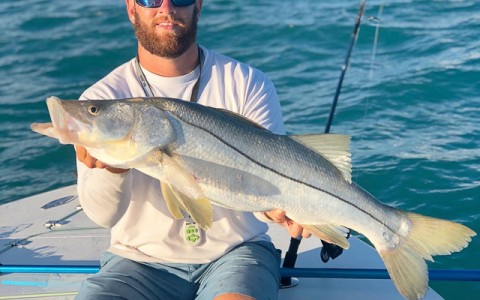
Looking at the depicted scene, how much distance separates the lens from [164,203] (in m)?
3.68

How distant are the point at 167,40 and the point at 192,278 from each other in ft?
4.06

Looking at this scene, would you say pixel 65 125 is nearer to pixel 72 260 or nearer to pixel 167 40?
pixel 167 40

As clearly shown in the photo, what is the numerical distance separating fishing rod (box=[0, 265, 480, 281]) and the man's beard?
1.32m

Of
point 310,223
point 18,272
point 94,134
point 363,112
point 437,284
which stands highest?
point 94,134

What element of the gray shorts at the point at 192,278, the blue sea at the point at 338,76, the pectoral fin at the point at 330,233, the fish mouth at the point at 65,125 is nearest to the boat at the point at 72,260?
the blue sea at the point at 338,76

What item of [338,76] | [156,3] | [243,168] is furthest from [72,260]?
[338,76]

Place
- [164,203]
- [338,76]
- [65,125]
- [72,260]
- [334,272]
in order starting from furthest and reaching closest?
1. [338,76]
2. [72,260]
3. [334,272]
4. [164,203]
5. [65,125]

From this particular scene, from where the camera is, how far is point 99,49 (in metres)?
13.2

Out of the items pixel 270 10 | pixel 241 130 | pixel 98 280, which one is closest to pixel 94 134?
pixel 241 130

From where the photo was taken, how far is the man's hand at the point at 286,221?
127 inches

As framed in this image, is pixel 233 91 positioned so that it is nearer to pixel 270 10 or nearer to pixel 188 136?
pixel 188 136

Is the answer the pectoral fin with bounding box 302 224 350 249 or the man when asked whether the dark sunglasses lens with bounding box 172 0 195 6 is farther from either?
the pectoral fin with bounding box 302 224 350 249

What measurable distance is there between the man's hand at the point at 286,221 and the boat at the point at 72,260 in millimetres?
661

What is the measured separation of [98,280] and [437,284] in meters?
2.90
